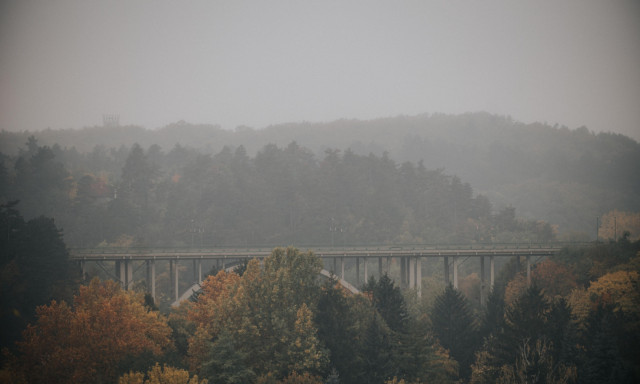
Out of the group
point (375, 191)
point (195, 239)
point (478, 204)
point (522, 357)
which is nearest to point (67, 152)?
point (195, 239)

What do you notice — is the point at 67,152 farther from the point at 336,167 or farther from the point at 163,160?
the point at 336,167

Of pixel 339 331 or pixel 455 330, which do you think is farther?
pixel 455 330

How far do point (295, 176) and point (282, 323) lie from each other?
7704 centimetres

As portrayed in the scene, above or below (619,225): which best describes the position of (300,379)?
below

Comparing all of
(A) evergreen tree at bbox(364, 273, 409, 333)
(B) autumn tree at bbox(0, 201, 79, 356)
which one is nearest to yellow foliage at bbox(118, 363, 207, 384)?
(B) autumn tree at bbox(0, 201, 79, 356)

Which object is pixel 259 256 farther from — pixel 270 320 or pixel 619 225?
pixel 619 225

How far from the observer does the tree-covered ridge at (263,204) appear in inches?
4306

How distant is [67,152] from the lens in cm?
15775

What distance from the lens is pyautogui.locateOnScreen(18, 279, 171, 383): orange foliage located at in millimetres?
42281

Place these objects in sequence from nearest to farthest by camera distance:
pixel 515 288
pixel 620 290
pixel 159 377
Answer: pixel 159 377 → pixel 620 290 → pixel 515 288

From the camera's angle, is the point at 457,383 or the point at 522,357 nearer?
the point at 522,357

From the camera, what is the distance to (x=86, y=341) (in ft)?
145

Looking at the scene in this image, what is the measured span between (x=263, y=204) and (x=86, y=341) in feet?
234

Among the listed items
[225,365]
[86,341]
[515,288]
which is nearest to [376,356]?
[225,365]
